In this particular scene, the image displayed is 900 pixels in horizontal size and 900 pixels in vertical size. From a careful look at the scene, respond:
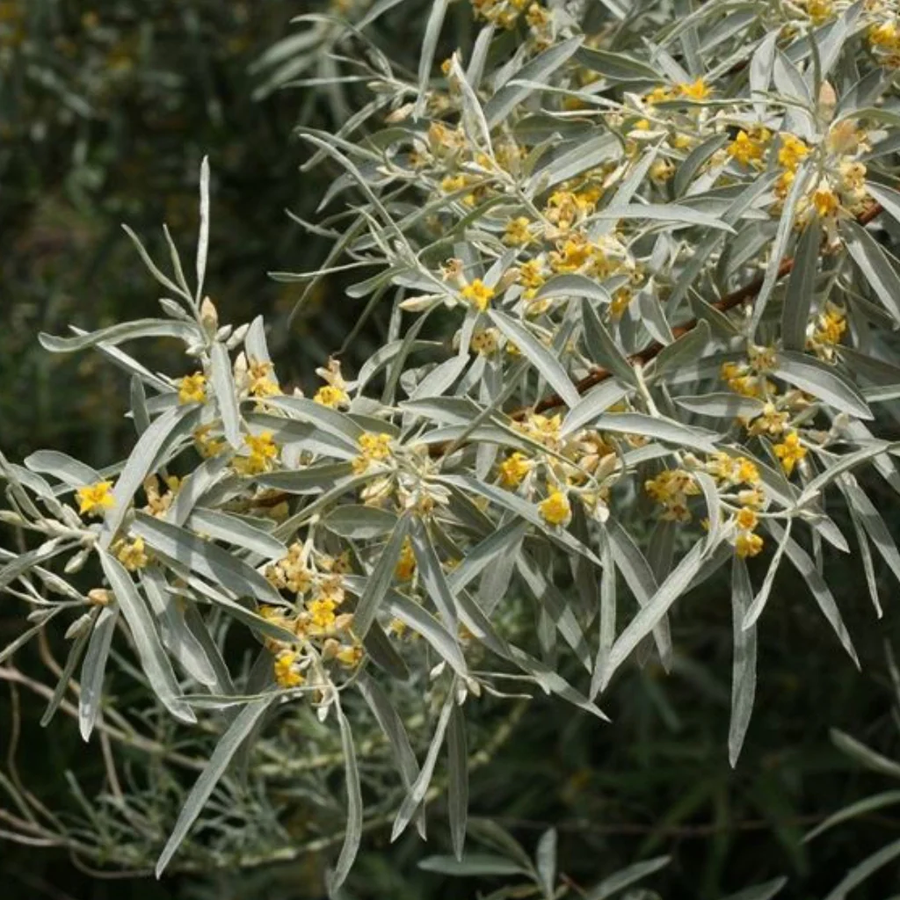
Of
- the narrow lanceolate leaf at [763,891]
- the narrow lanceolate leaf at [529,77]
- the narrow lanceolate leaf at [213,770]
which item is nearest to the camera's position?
the narrow lanceolate leaf at [213,770]

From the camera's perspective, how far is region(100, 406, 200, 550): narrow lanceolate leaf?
0.79 m

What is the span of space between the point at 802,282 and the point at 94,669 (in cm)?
36

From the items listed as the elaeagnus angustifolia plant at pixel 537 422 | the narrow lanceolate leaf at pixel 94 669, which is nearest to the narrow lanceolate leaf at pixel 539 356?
the elaeagnus angustifolia plant at pixel 537 422

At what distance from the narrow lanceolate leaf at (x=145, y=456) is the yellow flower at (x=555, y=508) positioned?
0.16 metres

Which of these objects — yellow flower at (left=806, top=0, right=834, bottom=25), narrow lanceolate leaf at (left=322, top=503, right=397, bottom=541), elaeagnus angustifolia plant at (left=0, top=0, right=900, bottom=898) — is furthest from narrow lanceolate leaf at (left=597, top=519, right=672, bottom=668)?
yellow flower at (left=806, top=0, right=834, bottom=25)

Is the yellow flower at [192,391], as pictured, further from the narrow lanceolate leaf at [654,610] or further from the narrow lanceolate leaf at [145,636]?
the narrow lanceolate leaf at [654,610]

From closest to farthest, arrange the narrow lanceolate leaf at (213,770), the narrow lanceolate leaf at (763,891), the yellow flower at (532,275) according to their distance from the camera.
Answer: the narrow lanceolate leaf at (213,770) → the yellow flower at (532,275) → the narrow lanceolate leaf at (763,891)

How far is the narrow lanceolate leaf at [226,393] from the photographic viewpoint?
0.80 m

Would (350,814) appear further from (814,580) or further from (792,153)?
(792,153)

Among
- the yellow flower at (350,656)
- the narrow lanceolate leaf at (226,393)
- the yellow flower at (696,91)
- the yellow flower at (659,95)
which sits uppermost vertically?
the yellow flower at (696,91)

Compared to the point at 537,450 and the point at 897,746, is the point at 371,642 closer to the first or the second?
the point at 537,450

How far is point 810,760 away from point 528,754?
0.32 meters

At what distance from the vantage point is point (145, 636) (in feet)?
2.57

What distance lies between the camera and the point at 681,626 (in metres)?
1.71
